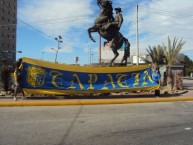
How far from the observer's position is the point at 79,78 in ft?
60.7

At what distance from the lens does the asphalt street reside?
8.78 m

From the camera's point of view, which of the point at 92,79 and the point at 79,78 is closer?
the point at 79,78

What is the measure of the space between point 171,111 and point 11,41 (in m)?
116

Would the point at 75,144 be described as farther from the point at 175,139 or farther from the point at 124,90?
the point at 124,90

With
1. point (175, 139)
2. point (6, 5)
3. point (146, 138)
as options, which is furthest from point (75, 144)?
point (6, 5)

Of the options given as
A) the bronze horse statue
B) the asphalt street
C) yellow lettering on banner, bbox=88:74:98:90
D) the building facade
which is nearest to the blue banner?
yellow lettering on banner, bbox=88:74:98:90

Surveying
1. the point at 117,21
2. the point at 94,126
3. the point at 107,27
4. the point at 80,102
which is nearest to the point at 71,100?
the point at 80,102

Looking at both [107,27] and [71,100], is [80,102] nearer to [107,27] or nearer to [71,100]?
[71,100]

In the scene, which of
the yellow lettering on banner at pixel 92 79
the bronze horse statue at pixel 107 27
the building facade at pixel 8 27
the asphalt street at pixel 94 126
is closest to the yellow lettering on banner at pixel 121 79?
the yellow lettering on banner at pixel 92 79

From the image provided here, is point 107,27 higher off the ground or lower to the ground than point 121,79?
higher

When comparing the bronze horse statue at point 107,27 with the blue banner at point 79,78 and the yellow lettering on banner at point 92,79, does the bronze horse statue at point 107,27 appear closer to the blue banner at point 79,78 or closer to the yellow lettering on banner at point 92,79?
the blue banner at point 79,78

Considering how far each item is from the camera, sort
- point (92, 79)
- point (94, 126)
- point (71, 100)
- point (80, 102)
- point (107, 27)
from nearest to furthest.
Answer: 1. point (94, 126)
2. point (80, 102)
3. point (71, 100)
4. point (92, 79)
5. point (107, 27)

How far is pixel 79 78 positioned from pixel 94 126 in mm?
7930

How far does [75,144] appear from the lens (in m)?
8.31
